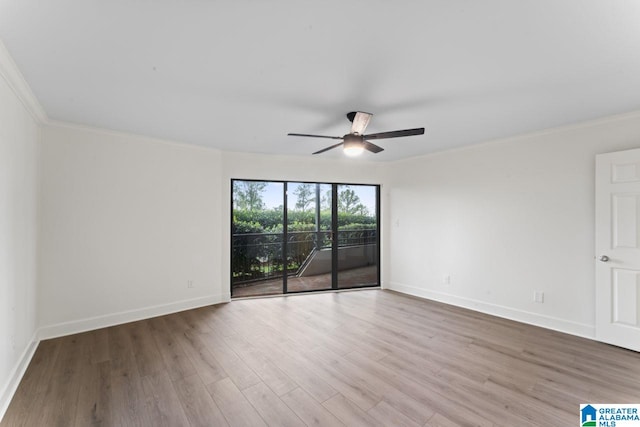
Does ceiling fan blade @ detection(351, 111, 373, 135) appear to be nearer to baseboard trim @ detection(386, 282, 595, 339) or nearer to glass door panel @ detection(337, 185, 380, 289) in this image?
glass door panel @ detection(337, 185, 380, 289)

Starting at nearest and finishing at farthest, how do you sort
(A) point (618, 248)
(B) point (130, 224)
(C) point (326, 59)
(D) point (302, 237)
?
(C) point (326, 59)
(A) point (618, 248)
(B) point (130, 224)
(D) point (302, 237)

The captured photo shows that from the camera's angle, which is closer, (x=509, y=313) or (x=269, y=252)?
(x=509, y=313)

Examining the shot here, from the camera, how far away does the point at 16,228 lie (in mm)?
2295

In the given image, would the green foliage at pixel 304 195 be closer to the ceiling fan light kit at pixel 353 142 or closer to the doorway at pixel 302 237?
the doorway at pixel 302 237

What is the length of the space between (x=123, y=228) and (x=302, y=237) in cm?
262

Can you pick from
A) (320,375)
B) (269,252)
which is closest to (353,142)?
(320,375)

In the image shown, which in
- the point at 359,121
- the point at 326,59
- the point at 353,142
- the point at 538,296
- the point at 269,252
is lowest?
the point at 538,296

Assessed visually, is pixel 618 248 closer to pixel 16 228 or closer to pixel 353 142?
pixel 353 142

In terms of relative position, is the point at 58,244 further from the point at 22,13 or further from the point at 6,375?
the point at 22,13

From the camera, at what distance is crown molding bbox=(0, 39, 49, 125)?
1.80 m

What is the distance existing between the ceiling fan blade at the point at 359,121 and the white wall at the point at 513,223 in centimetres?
225

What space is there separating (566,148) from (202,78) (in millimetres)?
3998

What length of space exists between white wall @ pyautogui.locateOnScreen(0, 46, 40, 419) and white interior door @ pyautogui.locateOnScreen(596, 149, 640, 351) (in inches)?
208

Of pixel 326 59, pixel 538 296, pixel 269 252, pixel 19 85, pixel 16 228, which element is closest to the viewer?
pixel 326 59
